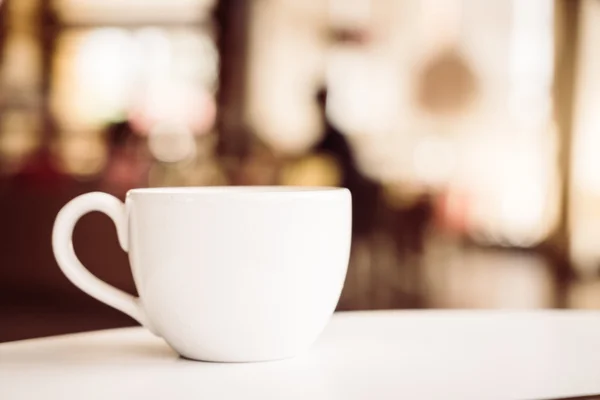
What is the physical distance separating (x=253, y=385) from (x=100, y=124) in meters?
3.12

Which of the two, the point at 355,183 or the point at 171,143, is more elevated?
the point at 171,143

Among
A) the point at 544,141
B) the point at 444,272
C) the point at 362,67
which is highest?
the point at 362,67

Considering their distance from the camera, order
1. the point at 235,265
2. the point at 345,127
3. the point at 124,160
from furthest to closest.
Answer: the point at 345,127 → the point at 124,160 → the point at 235,265

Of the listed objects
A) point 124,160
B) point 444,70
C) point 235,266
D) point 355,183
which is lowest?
point 355,183

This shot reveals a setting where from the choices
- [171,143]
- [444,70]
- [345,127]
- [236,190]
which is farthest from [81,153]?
[236,190]

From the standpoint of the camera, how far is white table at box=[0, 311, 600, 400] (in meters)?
0.33

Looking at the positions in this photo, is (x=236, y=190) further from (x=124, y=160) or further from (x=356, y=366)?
(x=124, y=160)

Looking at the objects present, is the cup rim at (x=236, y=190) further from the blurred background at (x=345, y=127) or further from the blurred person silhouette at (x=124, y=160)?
the blurred person silhouette at (x=124, y=160)

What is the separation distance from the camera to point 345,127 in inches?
150

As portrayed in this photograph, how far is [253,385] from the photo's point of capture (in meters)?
0.34

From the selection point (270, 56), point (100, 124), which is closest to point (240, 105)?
point (270, 56)

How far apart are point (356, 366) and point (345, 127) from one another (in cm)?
346

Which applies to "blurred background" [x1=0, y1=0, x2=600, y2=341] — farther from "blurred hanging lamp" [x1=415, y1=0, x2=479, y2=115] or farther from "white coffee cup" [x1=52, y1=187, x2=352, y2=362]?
"white coffee cup" [x1=52, y1=187, x2=352, y2=362]

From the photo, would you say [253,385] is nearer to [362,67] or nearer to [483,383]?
[483,383]
